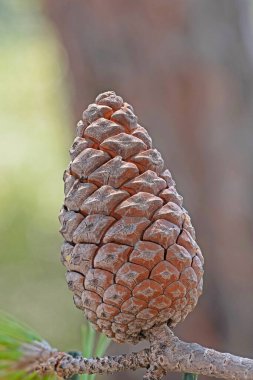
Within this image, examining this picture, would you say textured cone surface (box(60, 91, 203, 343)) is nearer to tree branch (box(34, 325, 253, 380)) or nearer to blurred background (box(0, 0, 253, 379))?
tree branch (box(34, 325, 253, 380))

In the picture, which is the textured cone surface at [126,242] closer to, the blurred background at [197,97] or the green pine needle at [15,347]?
the green pine needle at [15,347]

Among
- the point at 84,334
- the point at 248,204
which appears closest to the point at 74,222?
the point at 84,334

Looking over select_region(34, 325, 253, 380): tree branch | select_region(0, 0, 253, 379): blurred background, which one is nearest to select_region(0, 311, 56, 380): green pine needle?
select_region(34, 325, 253, 380): tree branch

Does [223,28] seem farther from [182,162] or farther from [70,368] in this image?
[70,368]

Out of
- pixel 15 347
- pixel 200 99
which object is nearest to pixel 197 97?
pixel 200 99

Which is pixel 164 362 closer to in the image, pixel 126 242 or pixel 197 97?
pixel 126 242

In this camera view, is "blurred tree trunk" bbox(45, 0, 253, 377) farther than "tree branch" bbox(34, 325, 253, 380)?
Yes
